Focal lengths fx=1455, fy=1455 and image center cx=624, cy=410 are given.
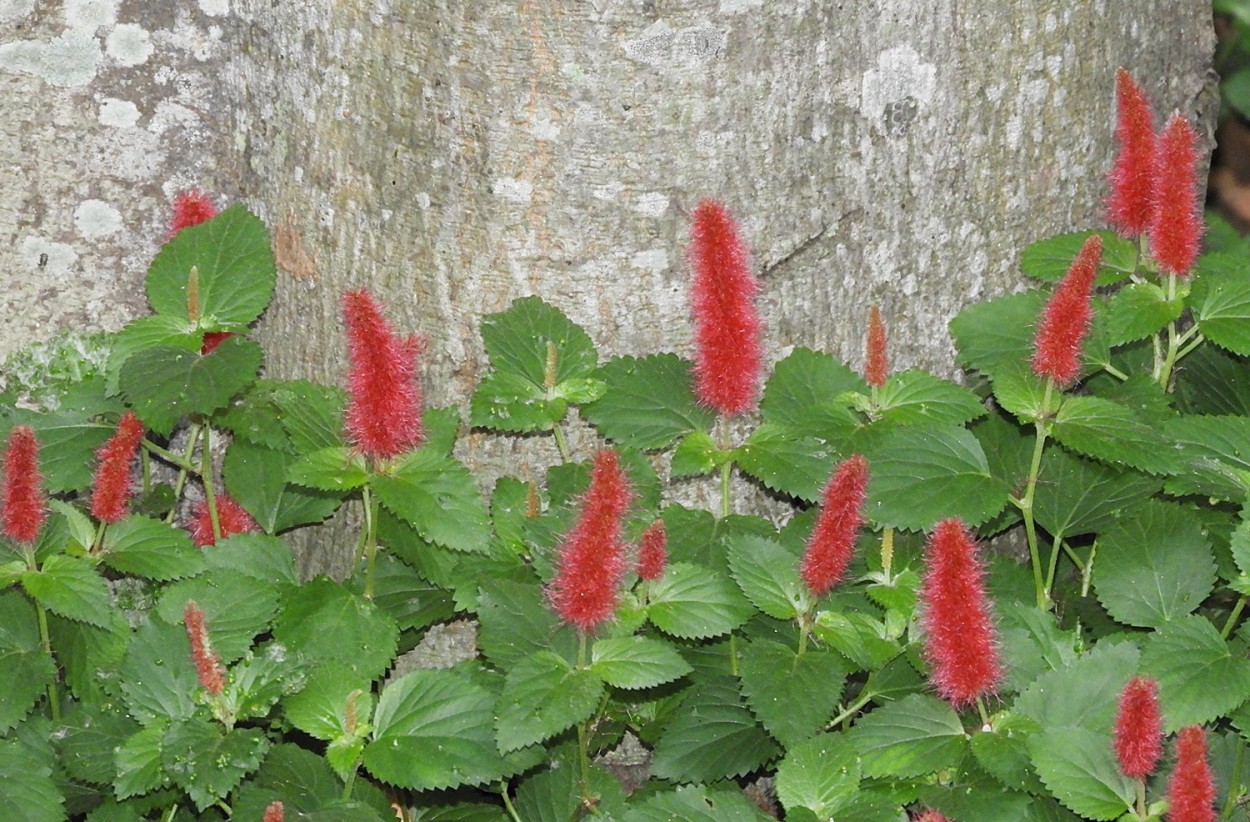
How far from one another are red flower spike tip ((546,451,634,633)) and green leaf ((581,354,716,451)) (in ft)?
1.13

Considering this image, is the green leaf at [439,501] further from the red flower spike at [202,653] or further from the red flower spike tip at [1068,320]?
the red flower spike tip at [1068,320]

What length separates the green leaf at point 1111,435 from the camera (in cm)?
212

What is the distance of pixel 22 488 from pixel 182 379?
297 mm

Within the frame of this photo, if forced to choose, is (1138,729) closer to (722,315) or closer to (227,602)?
(722,315)

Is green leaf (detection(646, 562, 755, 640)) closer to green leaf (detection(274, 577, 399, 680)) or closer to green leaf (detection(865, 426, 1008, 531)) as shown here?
green leaf (detection(865, 426, 1008, 531))

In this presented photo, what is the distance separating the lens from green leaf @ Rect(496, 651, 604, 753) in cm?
191

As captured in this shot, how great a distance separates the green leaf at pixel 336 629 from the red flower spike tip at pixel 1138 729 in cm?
105

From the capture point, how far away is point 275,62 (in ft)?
8.29

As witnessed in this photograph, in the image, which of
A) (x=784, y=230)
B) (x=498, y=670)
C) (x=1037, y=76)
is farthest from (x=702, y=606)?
(x=1037, y=76)

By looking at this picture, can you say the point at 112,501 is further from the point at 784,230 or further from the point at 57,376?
the point at 784,230

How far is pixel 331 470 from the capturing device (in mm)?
2154

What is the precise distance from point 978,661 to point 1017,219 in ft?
3.24

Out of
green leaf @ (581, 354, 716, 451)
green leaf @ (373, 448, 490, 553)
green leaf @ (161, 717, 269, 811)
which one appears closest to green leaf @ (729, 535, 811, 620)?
green leaf @ (581, 354, 716, 451)

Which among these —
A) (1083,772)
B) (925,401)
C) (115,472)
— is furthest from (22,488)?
(1083,772)
